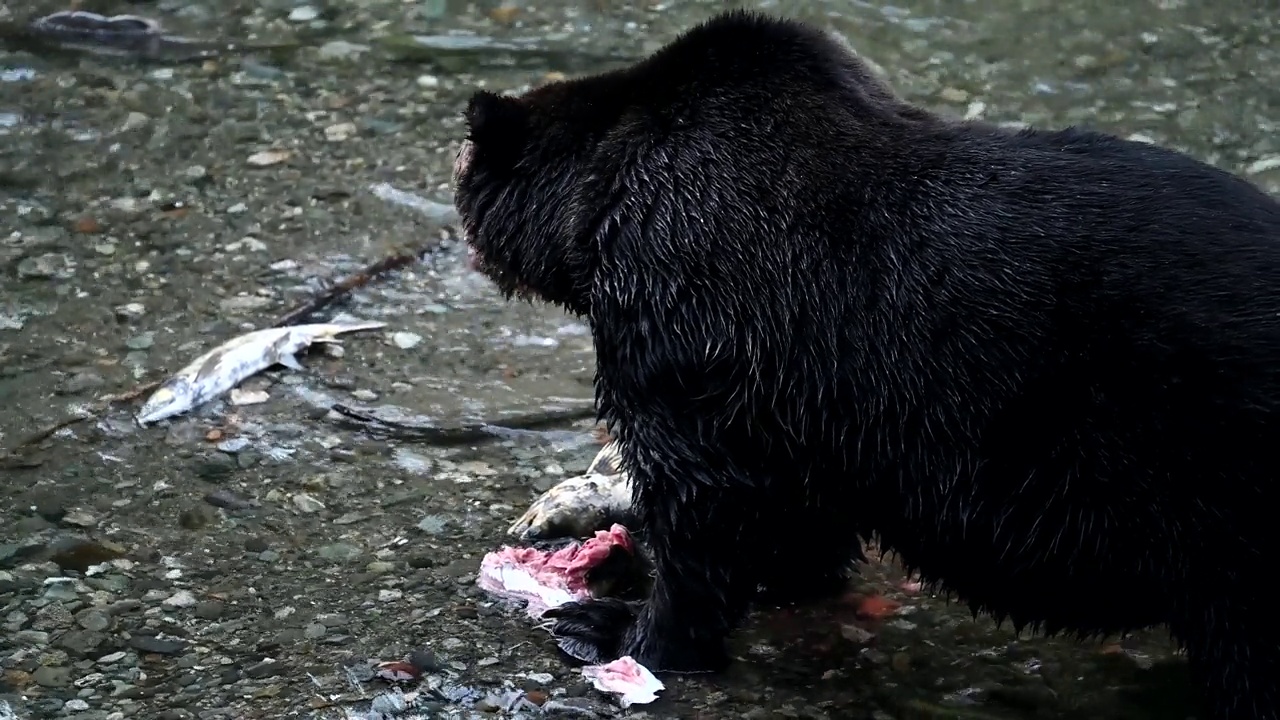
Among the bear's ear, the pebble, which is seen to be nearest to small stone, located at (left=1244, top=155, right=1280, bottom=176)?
the pebble

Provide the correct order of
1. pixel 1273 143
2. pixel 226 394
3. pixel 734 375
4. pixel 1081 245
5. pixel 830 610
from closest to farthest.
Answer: pixel 1081 245 < pixel 734 375 < pixel 830 610 < pixel 226 394 < pixel 1273 143

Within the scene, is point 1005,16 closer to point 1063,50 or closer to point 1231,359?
point 1063,50

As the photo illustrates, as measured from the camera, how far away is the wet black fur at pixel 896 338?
10.5ft

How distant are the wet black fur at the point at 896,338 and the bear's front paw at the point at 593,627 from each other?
11 mm

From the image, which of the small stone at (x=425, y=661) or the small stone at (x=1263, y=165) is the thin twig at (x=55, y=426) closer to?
the small stone at (x=425, y=661)

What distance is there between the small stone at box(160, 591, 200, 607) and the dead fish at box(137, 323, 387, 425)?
42.8 inches

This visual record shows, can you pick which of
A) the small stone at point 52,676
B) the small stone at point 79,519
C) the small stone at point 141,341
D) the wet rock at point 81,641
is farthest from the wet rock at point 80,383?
the small stone at point 52,676

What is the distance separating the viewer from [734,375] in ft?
12.4

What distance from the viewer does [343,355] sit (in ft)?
19.1

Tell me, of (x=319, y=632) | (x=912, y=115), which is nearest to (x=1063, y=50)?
(x=912, y=115)

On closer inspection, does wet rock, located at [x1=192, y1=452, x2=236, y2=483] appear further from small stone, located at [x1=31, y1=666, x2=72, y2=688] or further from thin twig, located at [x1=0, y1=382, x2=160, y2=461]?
small stone, located at [x1=31, y1=666, x2=72, y2=688]

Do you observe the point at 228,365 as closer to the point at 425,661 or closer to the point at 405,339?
the point at 405,339

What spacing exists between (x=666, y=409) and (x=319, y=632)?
4.14 ft

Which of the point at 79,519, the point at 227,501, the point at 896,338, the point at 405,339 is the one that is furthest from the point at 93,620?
the point at 896,338
